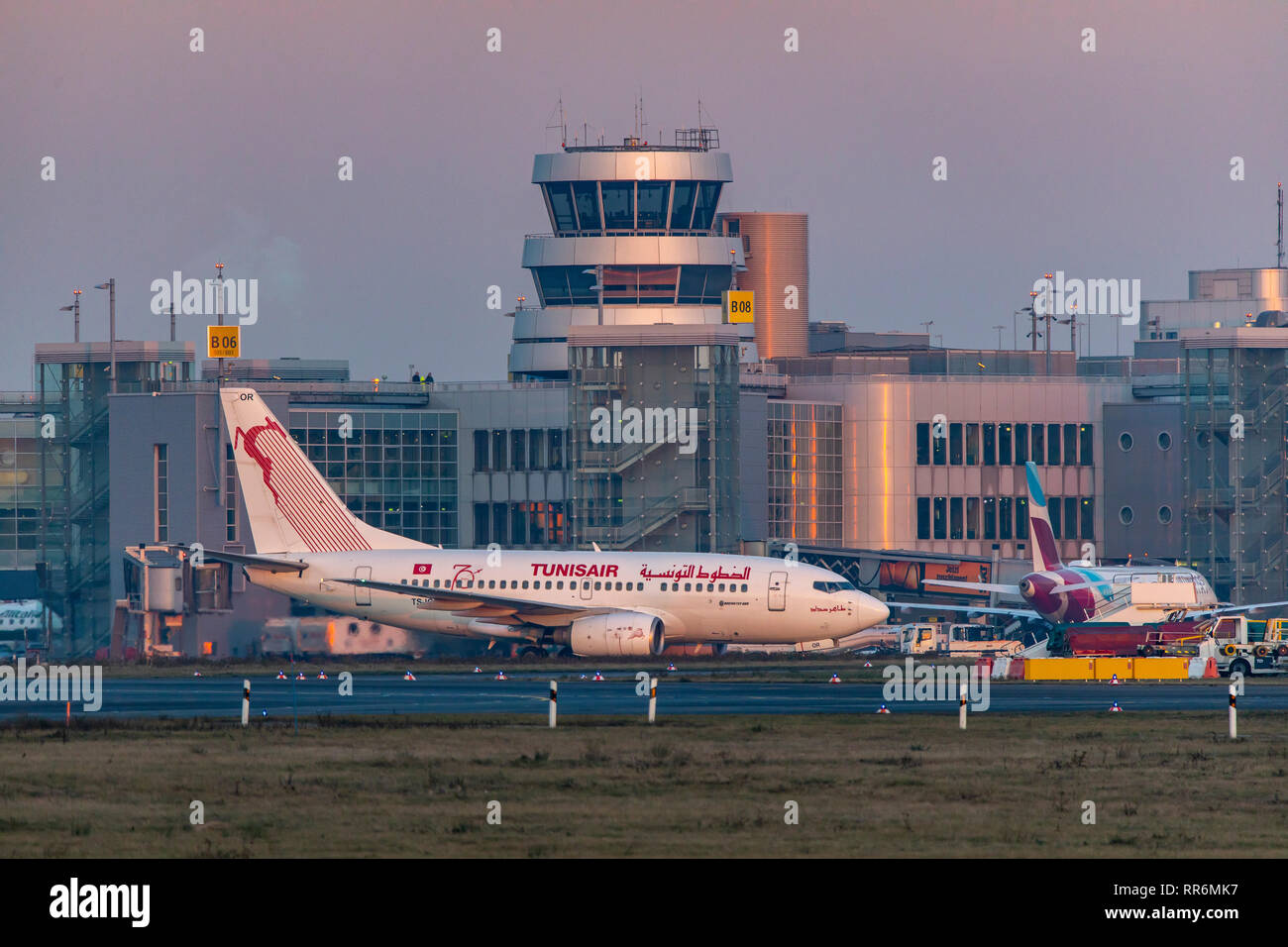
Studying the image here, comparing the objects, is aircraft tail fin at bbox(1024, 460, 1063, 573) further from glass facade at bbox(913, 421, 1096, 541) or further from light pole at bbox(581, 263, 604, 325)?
light pole at bbox(581, 263, 604, 325)

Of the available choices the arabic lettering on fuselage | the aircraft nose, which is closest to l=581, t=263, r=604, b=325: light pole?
the arabic lettering on fuselage

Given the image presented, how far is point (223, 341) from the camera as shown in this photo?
109312 millimetres

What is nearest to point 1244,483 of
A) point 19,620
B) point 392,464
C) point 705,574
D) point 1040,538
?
point 1040,538

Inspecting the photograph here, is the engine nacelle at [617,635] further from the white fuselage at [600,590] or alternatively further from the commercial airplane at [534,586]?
the white fuselage at [600,590]

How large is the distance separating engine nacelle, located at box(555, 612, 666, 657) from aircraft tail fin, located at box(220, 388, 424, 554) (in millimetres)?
9577

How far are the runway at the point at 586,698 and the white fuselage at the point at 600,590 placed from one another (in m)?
11.2

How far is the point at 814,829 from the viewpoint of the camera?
26.2 metres

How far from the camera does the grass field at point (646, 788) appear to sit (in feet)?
82.4

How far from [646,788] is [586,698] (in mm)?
19638

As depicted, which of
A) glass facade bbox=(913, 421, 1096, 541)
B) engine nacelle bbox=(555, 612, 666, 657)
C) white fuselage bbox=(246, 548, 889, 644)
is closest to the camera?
engine nacelle bbox=(555, 612, 666, 657)

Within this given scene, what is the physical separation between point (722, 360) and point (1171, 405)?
3785cm

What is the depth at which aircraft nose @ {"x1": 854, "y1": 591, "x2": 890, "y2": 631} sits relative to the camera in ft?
229
